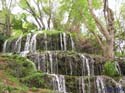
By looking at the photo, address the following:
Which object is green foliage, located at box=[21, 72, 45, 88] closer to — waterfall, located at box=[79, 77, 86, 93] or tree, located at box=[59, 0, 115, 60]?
waterfall, located at box=[79, 77, 86, 93]

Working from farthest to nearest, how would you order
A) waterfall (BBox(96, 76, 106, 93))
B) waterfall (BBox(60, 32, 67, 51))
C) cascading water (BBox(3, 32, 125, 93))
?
waterfall (BBox(60, 32, 67, 51)) → waterfall (BBox(96, 76, 106, 93)) → cascading water (BBox(3, 32, 125, 93))

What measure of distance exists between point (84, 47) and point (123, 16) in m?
5.79

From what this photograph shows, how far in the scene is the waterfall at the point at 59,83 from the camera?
1481 cm

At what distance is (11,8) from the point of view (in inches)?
1238

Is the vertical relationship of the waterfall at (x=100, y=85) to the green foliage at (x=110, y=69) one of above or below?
below

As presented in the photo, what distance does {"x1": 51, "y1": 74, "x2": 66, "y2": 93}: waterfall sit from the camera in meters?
14.8

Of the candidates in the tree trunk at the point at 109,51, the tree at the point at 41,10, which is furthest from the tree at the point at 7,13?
the tree trunk at the point at 109,51

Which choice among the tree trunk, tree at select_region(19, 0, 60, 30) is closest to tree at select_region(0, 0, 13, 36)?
tree at select_region(19, 0, 60, 30)

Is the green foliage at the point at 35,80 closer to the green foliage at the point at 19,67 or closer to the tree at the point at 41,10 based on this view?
the green foliage at the point at 19,67

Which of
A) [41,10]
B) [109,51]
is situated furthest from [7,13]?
[109,51]

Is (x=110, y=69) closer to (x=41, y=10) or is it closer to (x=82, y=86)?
(x=82, y=86)

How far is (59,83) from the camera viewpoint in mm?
14969

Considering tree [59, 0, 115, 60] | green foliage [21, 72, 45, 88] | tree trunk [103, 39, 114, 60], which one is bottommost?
green foliage [21, 72, 45, 88]

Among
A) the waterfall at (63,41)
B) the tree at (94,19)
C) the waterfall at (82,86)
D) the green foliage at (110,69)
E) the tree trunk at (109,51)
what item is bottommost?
the waterfall at (82,86)
